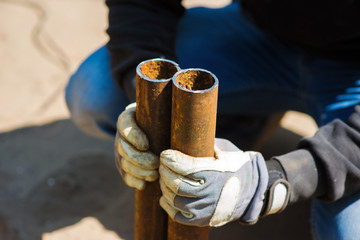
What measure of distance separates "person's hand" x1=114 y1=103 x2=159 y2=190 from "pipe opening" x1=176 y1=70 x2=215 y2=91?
8.3 inches

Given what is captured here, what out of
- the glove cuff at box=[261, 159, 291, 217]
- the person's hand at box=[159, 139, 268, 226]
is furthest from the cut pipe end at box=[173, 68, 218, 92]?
the glove cuff at box=[261, 159, 291, 217]

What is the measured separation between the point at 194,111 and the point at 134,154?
0.27m

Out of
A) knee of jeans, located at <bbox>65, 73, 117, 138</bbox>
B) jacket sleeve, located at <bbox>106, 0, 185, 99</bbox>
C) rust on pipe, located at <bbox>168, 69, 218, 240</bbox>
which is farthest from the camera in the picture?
knee of jeans, located at <bbox>65, 73, 117, 138</bbox>

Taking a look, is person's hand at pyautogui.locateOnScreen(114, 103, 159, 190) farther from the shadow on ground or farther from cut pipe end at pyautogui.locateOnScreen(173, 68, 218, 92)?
the shadow on ground

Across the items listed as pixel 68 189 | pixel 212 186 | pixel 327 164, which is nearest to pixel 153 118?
pixel 212 186

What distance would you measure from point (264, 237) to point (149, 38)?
1044 mm

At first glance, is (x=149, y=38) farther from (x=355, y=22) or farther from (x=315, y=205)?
(x=315, y=205)

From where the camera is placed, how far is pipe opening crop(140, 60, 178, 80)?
1.17 metres

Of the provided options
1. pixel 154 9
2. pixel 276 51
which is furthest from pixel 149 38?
pixel 276 51

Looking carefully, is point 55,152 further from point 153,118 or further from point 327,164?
point 327,164

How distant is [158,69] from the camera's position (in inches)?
47.1

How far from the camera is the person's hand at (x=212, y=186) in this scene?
1.13 meters

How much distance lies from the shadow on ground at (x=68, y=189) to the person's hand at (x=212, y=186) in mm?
809

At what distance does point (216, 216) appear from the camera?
120 centimetres
